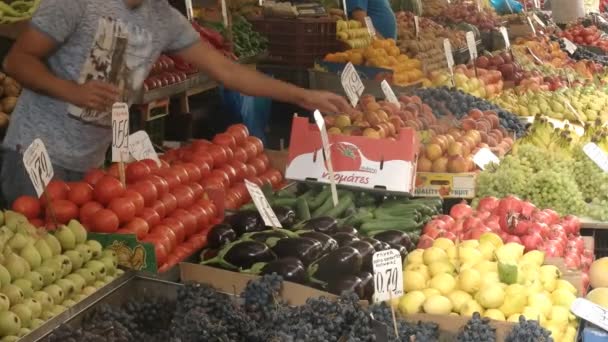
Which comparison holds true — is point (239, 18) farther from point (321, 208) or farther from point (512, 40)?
point (321, 208)

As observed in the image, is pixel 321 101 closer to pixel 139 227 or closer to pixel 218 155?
pixel 218 155

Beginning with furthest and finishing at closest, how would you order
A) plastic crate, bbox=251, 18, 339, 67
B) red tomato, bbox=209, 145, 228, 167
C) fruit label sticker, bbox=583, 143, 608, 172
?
plastic crate, bbox=251, 18, 339, 67, fruit label sticker, bbox=583, 143, 608, 172, red tomato, bbox=209, 145, 228, 167

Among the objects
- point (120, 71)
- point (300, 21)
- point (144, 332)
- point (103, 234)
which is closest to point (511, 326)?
point (144, 332)

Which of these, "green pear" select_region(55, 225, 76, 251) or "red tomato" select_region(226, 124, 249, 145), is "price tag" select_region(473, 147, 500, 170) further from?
"green pear" select_region(55, 225, 76, 251)

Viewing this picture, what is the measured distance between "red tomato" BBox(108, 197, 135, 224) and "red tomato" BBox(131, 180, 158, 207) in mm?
124

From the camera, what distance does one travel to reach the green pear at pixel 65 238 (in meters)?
2.87

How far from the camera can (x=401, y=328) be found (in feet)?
8.42

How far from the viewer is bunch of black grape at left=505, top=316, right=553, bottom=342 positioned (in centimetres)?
243

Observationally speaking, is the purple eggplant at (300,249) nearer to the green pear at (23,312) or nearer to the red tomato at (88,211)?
the red tomato at (88,211)

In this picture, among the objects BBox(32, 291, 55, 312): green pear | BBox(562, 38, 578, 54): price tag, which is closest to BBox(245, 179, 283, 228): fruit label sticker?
BBox(32, 291, 55, 312): green pear

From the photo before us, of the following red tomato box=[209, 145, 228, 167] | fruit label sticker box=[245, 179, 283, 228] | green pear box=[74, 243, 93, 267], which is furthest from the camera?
red tomato box=[209, 145, 228, 167]

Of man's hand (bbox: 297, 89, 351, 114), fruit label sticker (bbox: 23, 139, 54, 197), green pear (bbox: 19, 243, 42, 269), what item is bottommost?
green pear (bbox: 19, 243, 42, 269)

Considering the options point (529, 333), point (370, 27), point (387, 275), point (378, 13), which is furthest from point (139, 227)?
point (378, 13)

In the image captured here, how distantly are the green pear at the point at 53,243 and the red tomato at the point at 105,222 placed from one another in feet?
0.90
